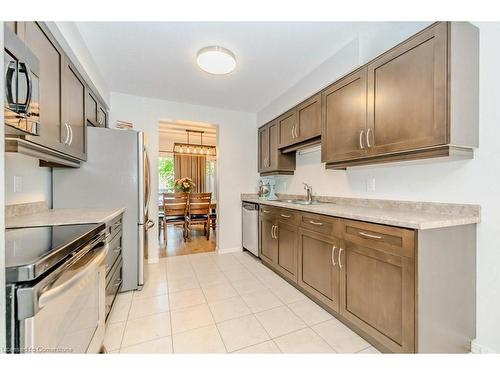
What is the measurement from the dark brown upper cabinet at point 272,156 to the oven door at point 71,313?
256 centimetres

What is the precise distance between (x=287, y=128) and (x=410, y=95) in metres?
1.68

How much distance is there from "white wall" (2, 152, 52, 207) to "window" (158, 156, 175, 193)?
183 inches

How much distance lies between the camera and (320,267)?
6.68ft

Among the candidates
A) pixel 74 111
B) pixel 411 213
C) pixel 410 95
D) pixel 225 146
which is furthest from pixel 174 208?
pixel 410 95

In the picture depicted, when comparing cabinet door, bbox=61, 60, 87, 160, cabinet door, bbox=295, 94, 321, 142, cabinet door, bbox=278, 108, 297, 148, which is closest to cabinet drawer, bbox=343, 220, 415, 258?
cabinet door, bbox=295, 94, 321, 142

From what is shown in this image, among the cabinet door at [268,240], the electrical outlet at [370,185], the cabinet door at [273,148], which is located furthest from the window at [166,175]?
the electrical outlet at [370,185]

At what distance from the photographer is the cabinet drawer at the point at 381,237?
4.25 feet

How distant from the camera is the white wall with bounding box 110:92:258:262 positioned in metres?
3.39

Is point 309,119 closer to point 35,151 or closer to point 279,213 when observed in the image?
point 279,213

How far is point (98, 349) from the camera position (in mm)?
1278

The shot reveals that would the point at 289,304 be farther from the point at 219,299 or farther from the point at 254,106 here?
the point at 254,106

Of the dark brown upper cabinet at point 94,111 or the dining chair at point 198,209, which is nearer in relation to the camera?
the dark brown upper cabinet at point 94,111

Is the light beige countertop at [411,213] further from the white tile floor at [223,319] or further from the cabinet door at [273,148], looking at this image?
the cabinet door at [273,148]
